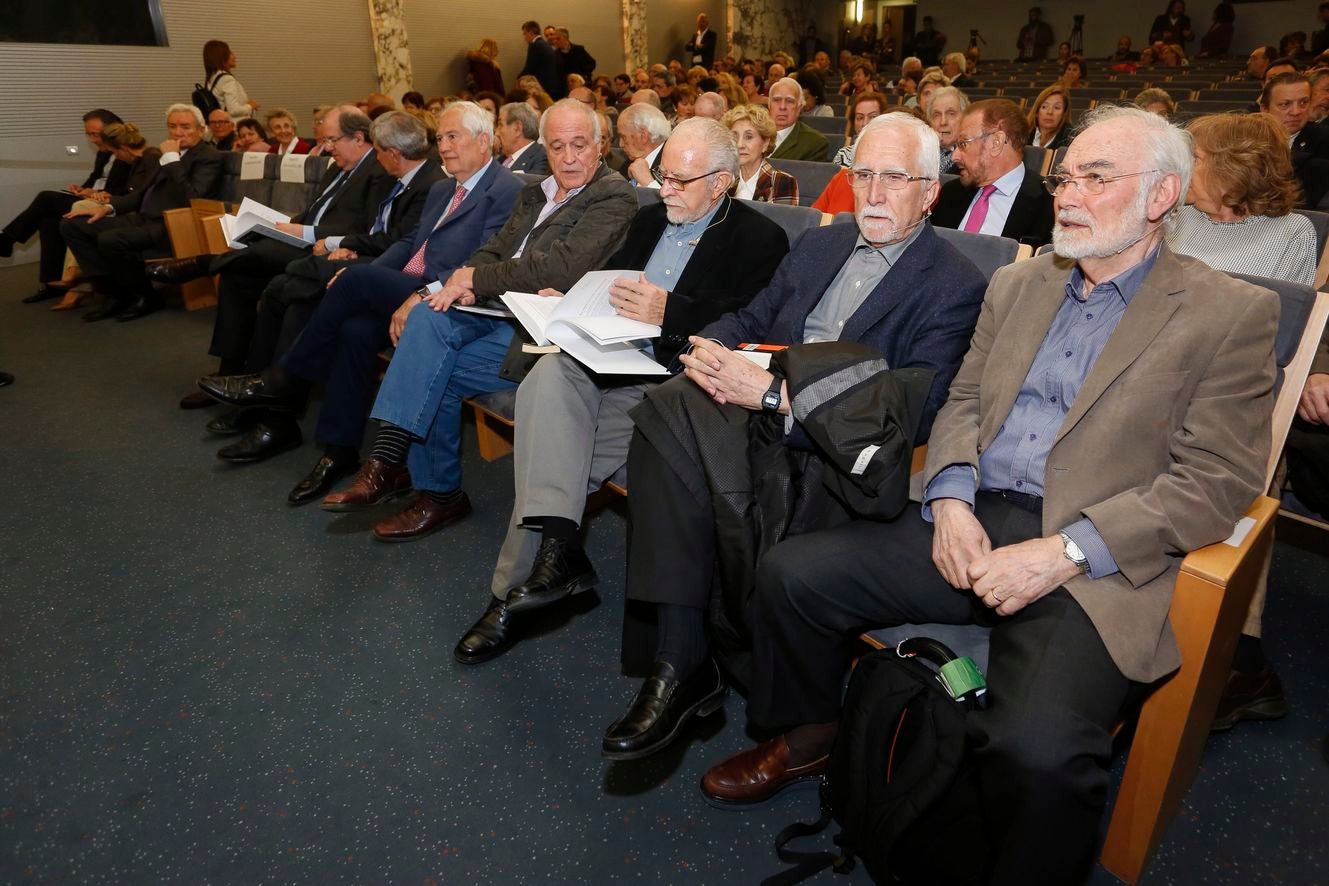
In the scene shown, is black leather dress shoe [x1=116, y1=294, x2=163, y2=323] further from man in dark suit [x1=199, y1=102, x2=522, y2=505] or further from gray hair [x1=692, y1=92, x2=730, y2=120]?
gray hair [x1=692, y1=92, x2=730, y2=120]

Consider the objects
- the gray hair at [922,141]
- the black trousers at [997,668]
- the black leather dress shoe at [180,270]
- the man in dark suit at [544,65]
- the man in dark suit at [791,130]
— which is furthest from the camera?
the man in dark suit at [544,65]

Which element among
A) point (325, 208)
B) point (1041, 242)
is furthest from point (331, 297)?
point (1041, 242)

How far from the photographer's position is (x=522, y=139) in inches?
179

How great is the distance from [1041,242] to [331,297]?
2.44 metres

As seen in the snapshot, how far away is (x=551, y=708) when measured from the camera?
71.4 inches

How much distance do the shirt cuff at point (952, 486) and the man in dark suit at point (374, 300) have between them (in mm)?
1851

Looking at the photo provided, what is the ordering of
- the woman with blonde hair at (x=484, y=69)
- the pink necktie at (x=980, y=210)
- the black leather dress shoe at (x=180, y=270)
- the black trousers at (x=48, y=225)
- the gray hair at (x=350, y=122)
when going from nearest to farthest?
the pink necktie at (x=980, y=210) < the gray hair at (x=350, y=122) < the black leather dress shoe at (x=180, y=270) < the black trousers at (x=48, y=225) < the woman with blonde hair at (x=484, y=69)

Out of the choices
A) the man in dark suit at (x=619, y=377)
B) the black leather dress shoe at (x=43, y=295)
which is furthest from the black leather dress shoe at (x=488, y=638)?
the black leather dress shoe at (x=43, y=295)

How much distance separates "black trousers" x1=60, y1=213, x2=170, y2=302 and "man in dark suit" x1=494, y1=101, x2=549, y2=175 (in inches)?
88.2

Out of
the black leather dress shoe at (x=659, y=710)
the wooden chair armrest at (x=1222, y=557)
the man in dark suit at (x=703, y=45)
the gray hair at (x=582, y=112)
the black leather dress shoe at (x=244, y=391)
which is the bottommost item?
the black leather dress shoe at (x=659, y=710)

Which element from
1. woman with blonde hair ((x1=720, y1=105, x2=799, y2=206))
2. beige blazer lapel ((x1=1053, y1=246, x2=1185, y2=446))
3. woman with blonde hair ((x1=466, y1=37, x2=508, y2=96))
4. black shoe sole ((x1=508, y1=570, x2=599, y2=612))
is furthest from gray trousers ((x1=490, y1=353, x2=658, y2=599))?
woman with blonde hair ((x1=466, y1=37, x2=508, y2=96))

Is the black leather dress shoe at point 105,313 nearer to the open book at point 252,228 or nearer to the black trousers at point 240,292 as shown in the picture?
the open book at point 252,228

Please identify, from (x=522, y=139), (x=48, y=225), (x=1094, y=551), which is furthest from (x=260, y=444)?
(x=48, y=225)

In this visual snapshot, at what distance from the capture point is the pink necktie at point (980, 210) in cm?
296
